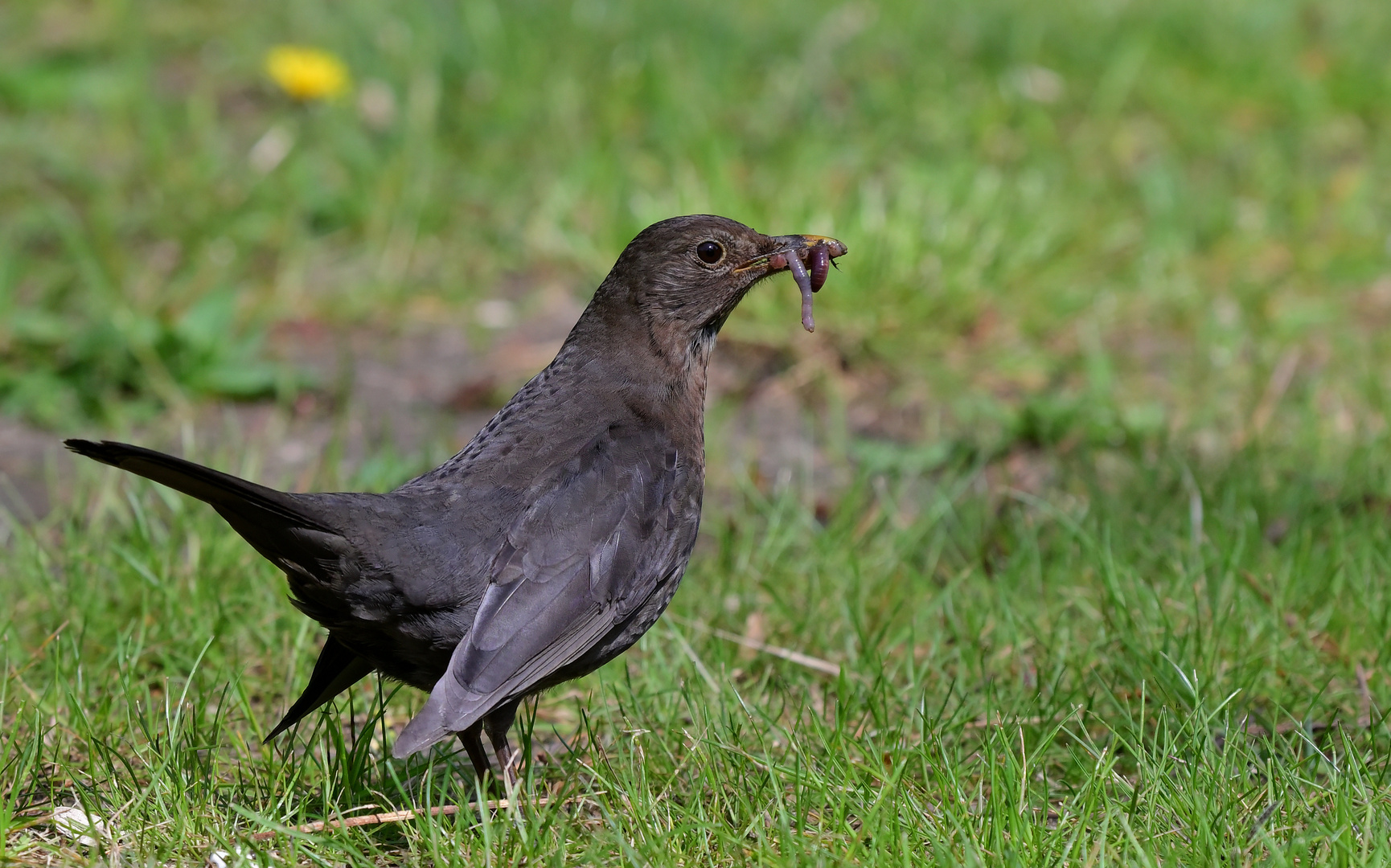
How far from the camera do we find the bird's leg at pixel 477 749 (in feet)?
9.98

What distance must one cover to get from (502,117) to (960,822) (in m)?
4.73

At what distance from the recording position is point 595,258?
19.3ft

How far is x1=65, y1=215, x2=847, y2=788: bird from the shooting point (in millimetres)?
2770

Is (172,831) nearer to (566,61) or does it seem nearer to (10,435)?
(10,435)

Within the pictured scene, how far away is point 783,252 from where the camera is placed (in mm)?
3547

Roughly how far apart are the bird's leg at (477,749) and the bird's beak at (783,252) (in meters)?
1.22

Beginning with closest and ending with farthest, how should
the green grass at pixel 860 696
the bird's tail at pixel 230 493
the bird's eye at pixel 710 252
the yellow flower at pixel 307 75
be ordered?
the bird's tail at pixel 230 493 → the green grass at pixel 860 696 → the bird's eye at pixel 710 252 → the yellow flower at pixel 307 75

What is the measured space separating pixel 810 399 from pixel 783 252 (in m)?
1.91

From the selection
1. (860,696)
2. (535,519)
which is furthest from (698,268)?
(860,696)

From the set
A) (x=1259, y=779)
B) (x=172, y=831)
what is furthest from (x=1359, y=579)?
(x=172, y=831)

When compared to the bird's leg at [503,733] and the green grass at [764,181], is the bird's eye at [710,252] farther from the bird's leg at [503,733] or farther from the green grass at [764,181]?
the green grass at [764,181]

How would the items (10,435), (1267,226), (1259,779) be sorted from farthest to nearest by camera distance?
(1267,226), (10,435), (1259,779)

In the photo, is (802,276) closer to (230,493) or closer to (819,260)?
(819,260)

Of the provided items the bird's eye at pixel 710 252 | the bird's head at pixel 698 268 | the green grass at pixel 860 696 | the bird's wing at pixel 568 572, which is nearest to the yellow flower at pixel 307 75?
the green grass at pixel 860 696
